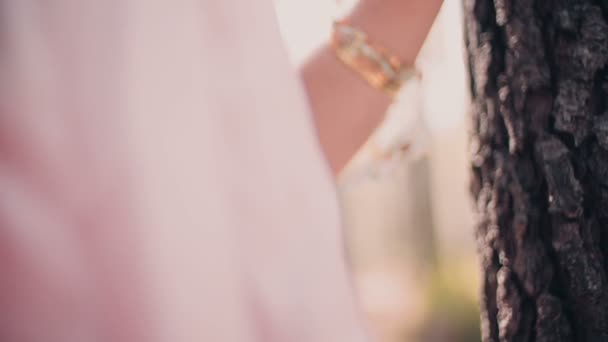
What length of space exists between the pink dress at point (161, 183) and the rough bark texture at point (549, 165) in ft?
0.99

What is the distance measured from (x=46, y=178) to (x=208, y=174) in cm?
24

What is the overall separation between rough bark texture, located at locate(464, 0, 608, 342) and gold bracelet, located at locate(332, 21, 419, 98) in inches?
6.3

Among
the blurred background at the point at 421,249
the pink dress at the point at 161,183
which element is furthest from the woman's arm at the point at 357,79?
the blurred background at the point at 421,249

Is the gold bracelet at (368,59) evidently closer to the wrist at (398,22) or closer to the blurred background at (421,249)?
the wrist at (398,22)

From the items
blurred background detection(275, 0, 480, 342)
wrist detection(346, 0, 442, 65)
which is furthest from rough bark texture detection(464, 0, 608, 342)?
blurred background detection(275, 0, 480, 342)

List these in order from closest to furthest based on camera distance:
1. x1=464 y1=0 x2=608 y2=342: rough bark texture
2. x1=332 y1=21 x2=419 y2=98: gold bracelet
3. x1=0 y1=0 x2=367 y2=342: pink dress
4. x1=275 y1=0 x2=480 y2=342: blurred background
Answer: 1. x1=0 y1=0 x2=367 y2=342: pink dress
2. x1=464 y1=0 x2=608 y2=342: rough bark texture
3. x1=332 y1=21 x2=419 y2=98: gold bracelet
4. x1=275 y1=0 x2=480 y2=342: blurred background

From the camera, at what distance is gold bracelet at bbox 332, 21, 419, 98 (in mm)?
1261

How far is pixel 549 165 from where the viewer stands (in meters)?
A: 1.15

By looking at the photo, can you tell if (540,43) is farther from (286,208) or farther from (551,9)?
(286,208)

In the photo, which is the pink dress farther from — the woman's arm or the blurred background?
the blurred background

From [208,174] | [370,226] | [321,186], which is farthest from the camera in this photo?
[370,226]

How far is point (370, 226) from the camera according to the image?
52.2 feet

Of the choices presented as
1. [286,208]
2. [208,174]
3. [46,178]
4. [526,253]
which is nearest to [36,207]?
[46,178]

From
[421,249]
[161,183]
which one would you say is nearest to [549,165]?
[161,183]
